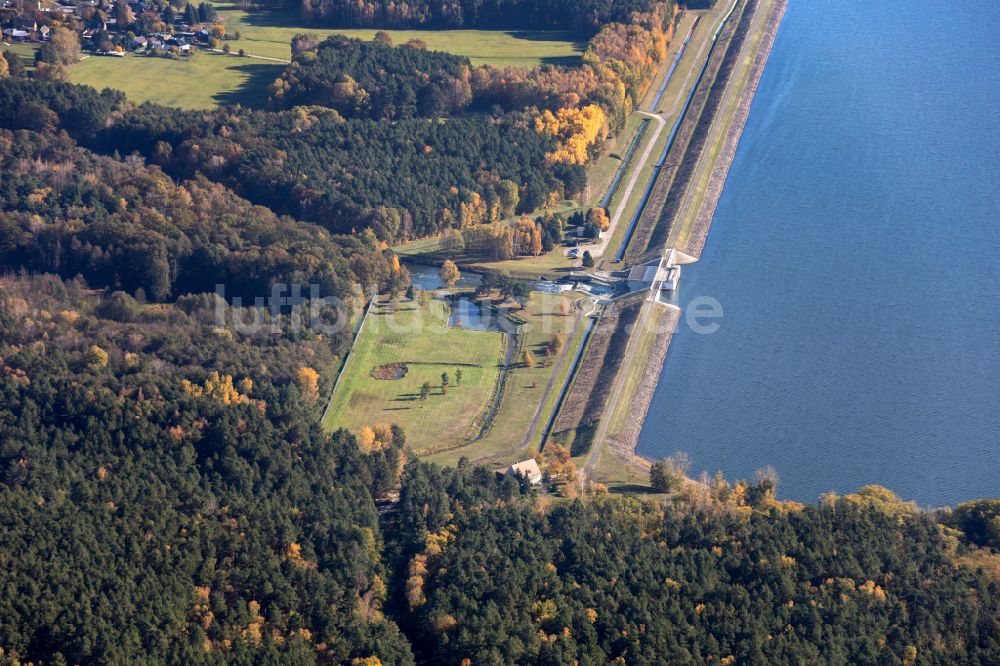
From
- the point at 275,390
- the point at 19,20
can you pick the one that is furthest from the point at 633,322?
the point at 19,20

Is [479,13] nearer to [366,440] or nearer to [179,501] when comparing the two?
[366,440]

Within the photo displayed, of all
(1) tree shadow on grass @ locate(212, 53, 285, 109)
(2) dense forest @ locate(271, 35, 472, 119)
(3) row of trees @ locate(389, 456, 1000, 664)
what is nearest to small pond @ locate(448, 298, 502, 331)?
(3) row of trees @ locate(389, 456, 1000, 664)

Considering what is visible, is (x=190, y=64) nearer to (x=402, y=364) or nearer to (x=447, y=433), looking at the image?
(x=402, y=364)

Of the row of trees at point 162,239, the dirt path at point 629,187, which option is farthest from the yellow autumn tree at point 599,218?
the row of trees at point 162,239

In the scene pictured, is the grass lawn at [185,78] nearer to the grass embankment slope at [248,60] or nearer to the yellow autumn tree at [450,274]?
the grass embankment slope at [248,60]

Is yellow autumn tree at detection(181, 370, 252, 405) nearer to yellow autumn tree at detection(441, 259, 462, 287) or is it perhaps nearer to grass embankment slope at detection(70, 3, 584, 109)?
yellow autumn tree at detection(441, 259, 462, 287)
